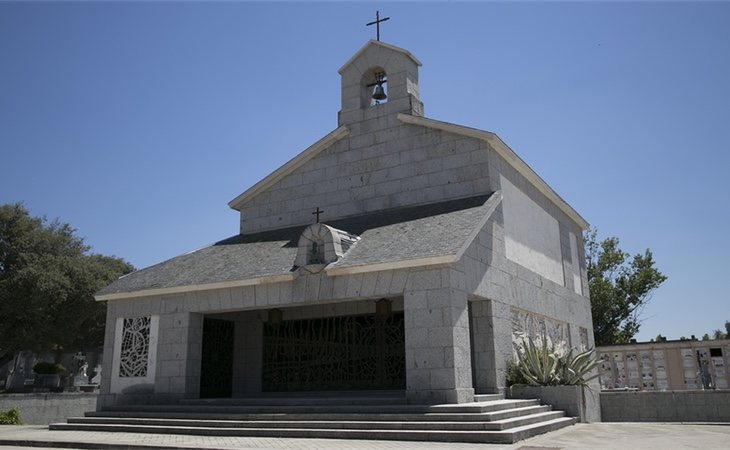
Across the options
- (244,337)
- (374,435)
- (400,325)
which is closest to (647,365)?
(400,325)

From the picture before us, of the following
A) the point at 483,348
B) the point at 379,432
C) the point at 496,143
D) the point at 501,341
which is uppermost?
the point at 496,143

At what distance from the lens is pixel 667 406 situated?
1564 cm

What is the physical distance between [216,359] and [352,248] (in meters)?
5.64

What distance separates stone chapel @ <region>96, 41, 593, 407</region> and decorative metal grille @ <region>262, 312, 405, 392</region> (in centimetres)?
4

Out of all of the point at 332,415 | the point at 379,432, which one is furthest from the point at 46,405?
the point at 379,432

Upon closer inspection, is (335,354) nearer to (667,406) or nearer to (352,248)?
(352,248)

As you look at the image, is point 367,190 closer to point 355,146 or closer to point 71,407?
point 355,146

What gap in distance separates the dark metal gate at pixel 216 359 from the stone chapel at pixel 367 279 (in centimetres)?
5

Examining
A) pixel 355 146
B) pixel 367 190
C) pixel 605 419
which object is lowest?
pixel 605 419

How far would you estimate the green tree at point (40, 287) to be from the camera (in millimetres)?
31609

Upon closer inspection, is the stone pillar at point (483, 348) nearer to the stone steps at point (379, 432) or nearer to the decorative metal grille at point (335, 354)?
the stone steps at point (379, 432)

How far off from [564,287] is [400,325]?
718 cm

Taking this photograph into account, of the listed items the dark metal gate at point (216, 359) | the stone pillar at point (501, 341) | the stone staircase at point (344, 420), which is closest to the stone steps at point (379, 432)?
the stone staircase at point (344, 420)

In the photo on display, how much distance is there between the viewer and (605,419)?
16422 mm
